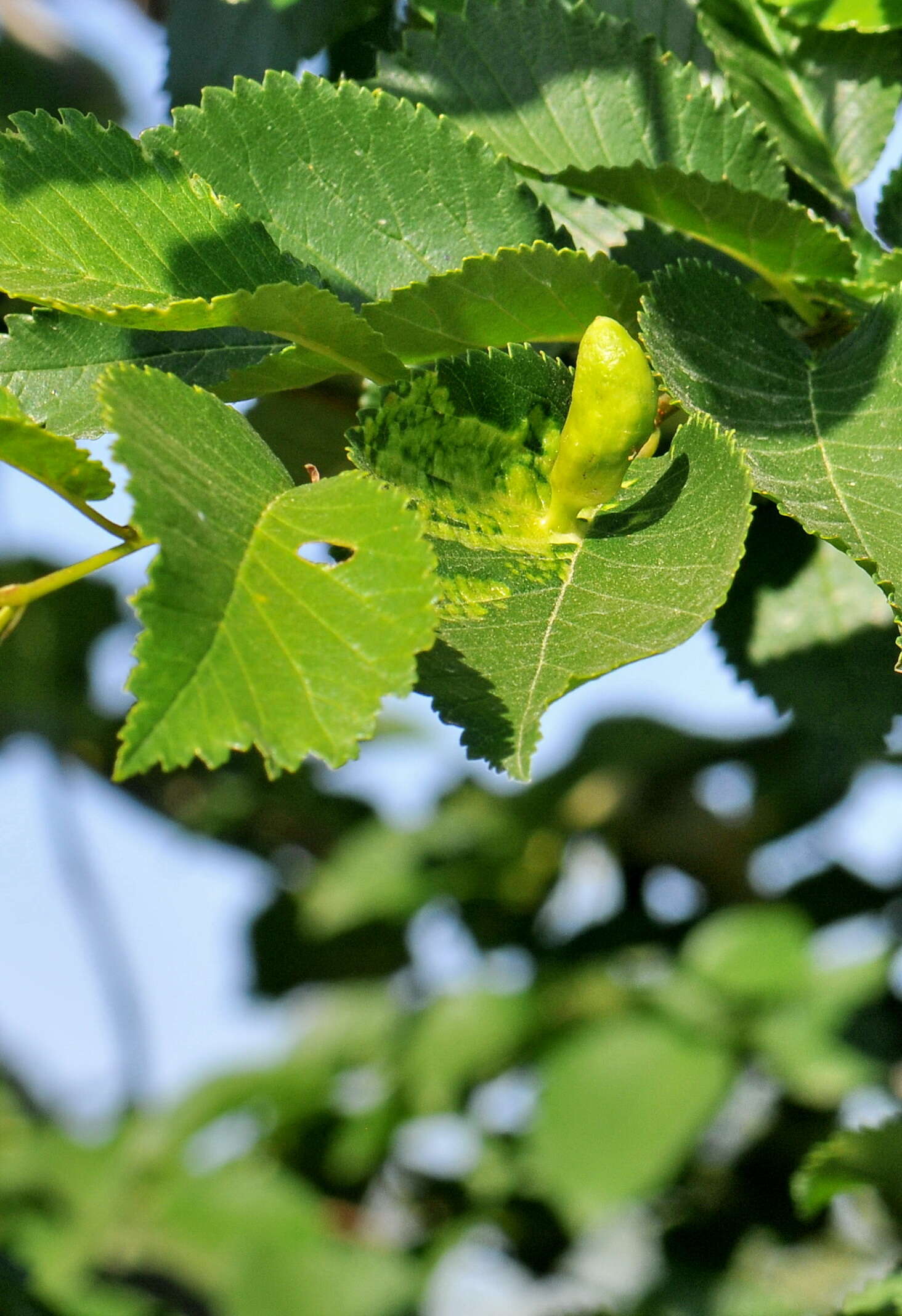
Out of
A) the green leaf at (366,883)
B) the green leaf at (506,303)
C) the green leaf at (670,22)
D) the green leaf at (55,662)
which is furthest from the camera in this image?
the green leaf at (55,662)

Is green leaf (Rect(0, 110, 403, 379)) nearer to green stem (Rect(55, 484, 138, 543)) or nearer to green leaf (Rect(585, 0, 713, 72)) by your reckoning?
green stem (Rect(55, 484, 138, 543))

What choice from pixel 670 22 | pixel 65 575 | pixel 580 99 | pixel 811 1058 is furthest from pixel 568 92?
pixel 811 1058

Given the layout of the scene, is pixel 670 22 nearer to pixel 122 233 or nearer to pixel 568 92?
pixel 568 92

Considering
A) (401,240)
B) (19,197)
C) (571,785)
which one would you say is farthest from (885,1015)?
(19,197)

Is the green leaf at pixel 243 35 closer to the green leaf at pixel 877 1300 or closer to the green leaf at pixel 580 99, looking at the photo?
the green leaf at pixel 580 99

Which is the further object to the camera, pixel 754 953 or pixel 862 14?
pixel 754 953

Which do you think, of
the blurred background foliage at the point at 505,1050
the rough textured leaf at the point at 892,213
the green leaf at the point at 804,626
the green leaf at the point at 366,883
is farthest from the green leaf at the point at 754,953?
the rough textured leaf at the point at 892,213
